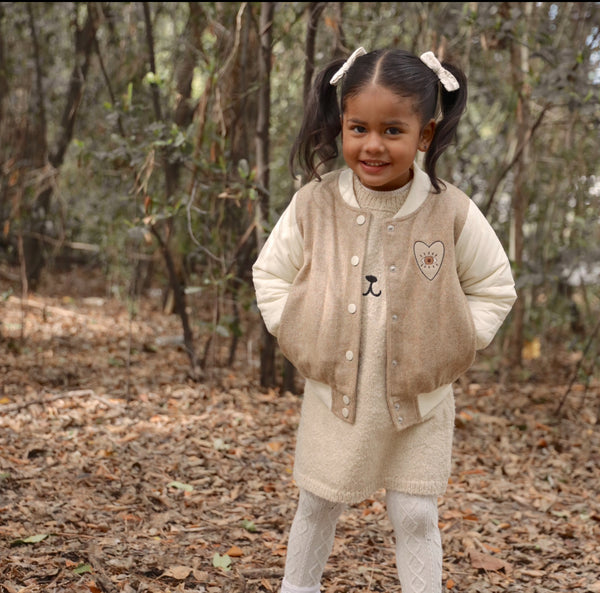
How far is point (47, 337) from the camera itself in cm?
578

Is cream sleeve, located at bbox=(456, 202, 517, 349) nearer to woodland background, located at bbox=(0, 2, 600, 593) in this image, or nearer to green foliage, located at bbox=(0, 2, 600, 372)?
woodland background, located at bbox=(0, 2, 600, 593)

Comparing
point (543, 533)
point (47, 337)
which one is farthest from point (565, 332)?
point (47, 337)

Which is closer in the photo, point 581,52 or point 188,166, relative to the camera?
point 581,52

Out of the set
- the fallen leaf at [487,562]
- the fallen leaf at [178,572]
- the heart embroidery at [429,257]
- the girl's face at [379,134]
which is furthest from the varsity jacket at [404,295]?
the fallen leaf at [487,562]

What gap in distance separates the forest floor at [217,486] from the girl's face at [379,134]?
1456mm

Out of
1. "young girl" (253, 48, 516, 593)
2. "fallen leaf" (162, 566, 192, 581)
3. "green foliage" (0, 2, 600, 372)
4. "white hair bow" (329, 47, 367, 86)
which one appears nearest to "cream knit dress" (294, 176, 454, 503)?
"young girl" (253, 48, 516, 593)

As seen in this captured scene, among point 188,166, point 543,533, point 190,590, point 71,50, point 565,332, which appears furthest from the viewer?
point 71,50

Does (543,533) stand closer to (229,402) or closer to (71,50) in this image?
(229,402)

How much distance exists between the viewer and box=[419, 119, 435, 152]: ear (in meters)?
2.04

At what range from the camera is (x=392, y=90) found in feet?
6.29

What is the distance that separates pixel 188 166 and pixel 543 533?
260cm

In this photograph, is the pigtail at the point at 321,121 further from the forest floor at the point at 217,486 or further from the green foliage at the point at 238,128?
the green foliage at the point at 238,128

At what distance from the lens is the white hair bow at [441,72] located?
6.54ft

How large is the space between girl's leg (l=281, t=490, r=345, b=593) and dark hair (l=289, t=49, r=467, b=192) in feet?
3.00
